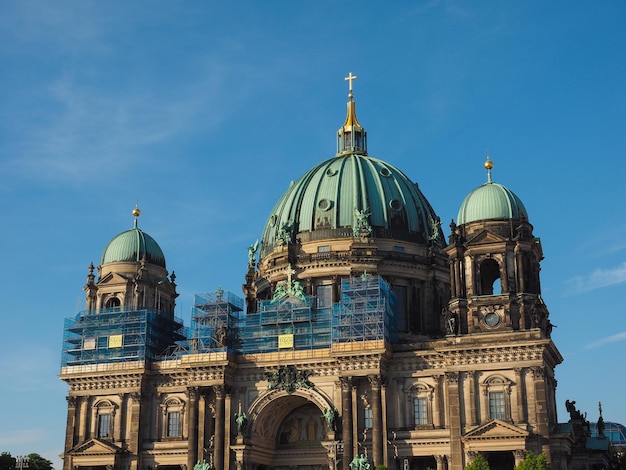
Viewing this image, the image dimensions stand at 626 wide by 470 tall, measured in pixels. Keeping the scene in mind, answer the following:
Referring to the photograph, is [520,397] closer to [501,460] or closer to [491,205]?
[501,460]

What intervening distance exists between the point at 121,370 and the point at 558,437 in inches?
1498

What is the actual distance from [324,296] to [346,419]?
1705cm

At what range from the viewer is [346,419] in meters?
74.2

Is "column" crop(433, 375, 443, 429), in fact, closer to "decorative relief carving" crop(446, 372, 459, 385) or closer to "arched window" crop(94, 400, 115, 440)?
→ "decorative relief carving" crop(446, 372, 459, 385)

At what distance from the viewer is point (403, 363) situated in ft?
248

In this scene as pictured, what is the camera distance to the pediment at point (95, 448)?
7944 centimetres

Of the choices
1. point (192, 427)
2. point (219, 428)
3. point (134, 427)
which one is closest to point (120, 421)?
point (134, 427)

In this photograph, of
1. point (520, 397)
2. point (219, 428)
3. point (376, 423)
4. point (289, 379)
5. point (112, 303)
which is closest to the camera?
point (520, 397)

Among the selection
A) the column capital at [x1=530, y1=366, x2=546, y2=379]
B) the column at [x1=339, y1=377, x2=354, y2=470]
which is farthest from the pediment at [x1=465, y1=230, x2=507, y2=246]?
the column at [x1=339, y1=377, x2=354, y2=470]

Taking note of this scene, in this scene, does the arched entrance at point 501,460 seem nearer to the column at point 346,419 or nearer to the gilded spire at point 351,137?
the column at point 346,419

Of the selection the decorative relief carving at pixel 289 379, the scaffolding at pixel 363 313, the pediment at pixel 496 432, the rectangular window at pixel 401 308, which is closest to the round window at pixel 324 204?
the rectangular window at pixel 401 308

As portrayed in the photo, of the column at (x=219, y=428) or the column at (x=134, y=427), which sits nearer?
the column at (x=219, y=428)

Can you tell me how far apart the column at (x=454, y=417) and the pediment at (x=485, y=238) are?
11.0 m

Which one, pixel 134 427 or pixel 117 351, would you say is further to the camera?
pixel 117 351
